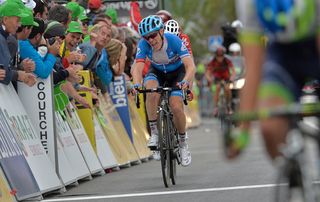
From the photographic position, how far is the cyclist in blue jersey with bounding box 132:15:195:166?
50.8ft

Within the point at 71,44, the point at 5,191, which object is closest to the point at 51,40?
the point at 71,44

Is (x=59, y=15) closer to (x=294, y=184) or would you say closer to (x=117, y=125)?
(x=117, y=125)

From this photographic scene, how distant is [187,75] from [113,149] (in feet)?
12.0

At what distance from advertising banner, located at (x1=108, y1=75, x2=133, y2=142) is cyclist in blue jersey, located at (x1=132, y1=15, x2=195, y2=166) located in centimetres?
410

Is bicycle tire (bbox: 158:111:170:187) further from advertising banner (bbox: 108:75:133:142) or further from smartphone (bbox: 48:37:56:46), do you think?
advertising banner (bbox: 108:75:133:142)

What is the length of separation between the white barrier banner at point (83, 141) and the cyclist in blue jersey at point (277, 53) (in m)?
10.1

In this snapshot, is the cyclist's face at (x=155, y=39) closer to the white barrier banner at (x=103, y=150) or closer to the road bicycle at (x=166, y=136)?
the road bicycle at (x=166, y=136)

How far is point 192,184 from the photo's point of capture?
14.8m

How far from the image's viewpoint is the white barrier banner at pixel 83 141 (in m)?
16.4

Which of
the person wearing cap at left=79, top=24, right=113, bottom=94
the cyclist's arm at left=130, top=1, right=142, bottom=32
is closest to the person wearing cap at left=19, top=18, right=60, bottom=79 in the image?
the person wearing cap at left=79, top=24, right=113, bottom=94

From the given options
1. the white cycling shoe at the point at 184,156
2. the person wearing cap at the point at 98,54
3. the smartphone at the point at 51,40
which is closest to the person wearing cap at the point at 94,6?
the person wearing cap at the point at 98,54

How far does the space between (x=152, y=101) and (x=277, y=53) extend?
9.38 metres

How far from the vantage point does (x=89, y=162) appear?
1672 centimetres

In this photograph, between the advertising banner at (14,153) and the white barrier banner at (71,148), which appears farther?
the white barrier banner at (71,148)
